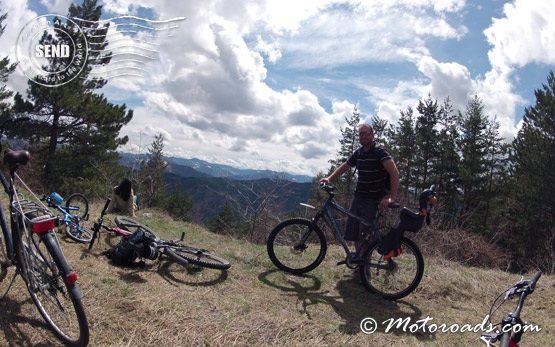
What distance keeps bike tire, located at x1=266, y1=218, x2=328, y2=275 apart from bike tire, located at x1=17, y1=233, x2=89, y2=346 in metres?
3.08

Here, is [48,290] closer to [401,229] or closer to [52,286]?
[52,286]

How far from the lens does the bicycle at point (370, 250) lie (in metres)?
5.10

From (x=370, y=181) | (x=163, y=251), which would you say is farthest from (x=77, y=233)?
(x=370, y=181)

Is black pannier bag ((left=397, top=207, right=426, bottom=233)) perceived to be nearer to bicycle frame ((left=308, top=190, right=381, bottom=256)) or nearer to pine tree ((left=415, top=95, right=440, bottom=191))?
bicycle frame ((left=308, top=190, right=381, bottom=256))

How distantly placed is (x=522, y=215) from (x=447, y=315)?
24828 mm

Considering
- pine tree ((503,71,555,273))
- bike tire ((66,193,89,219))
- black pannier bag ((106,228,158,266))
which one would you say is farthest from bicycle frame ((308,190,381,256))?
pine tree ((503,71,555,273))

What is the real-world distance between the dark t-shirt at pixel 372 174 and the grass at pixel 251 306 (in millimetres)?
1283

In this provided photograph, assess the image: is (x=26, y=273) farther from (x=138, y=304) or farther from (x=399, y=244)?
(x=399, y=244)

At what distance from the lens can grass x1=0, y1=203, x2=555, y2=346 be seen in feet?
11.6

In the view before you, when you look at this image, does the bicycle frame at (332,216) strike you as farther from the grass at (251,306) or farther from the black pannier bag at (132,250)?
the black pannier bag at (132,250)

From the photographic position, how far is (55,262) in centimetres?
304

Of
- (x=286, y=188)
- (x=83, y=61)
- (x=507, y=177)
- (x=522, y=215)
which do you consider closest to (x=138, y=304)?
(x=286, y=188)

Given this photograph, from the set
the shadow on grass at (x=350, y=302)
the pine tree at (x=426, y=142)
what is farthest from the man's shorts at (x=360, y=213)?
the pine tree at (x=426, y=142)

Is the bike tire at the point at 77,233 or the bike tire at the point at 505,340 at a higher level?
the bike tire at the point at 505,340
